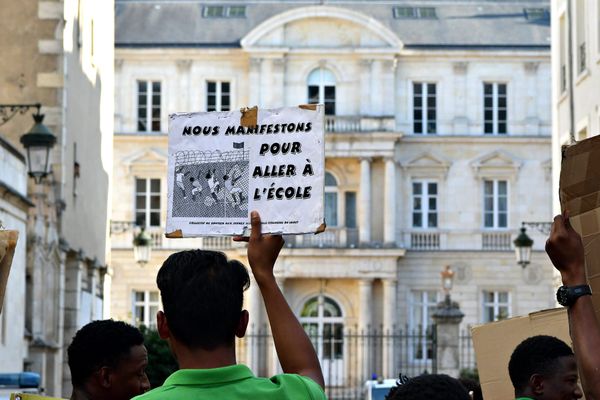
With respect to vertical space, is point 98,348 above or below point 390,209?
below

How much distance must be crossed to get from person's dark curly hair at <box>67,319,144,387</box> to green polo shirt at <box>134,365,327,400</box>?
1848 mm

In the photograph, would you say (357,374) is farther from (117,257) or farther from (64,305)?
(64,305)

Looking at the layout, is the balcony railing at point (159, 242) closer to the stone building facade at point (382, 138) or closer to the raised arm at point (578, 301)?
the stone building facade at point (382, 138)

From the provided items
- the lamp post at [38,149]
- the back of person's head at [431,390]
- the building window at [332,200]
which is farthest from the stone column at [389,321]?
the back of person's head at [431,390]

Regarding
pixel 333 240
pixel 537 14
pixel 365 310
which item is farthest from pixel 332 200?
pixel 537 14

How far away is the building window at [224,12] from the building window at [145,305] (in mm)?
10002

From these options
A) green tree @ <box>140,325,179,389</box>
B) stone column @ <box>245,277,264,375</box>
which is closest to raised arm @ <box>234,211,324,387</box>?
green tree @ <box>140,325,179,389</box>

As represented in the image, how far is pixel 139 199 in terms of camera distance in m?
58.8

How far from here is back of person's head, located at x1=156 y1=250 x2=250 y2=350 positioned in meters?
4.82

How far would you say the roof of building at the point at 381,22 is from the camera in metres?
59.2

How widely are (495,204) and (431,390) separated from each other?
54.5m

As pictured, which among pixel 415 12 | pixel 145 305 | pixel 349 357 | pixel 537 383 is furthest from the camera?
pixel 415 12

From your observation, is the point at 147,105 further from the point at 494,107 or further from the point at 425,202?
the point at 494,107

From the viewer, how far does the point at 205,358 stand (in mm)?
4809
